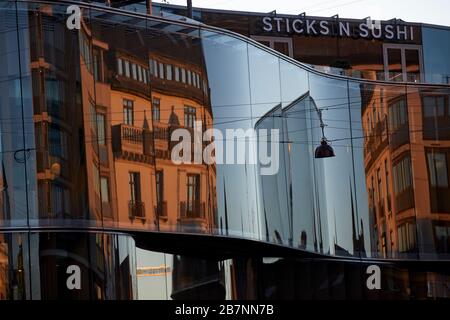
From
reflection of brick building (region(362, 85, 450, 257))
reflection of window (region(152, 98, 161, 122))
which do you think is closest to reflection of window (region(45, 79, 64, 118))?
reflection of window (region(152, 98, 161, 122))

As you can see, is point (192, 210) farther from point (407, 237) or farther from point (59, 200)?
point (407, 237)

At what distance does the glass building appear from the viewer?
27.6 metres

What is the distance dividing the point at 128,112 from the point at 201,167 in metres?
2.67

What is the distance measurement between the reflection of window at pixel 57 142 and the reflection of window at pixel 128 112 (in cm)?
179

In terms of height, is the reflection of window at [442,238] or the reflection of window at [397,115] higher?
the reflection of window at [397,115]

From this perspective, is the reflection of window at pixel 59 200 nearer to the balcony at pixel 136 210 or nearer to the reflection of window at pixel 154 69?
the balcony at pixel 136 210

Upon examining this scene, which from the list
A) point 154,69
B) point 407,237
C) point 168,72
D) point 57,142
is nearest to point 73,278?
point 57,142

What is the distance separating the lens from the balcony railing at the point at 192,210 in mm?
29672

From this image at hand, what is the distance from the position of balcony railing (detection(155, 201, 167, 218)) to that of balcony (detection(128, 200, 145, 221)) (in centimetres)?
43

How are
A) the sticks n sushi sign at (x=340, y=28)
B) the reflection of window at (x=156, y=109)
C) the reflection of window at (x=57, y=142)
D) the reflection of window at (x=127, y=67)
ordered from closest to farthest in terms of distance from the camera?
the reflection of window at (x=57, y=142) < the reflection of window at (x=127, y=67) < the reflection of window at (x=156, y=109) < the sticks n sushi sign at (x=340, y=28)

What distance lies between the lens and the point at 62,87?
92.1 ft

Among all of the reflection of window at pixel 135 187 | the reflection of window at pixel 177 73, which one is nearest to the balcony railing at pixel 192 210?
the reflection of window at pixel 135 187

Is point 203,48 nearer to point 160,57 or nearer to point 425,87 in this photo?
point 160,57
